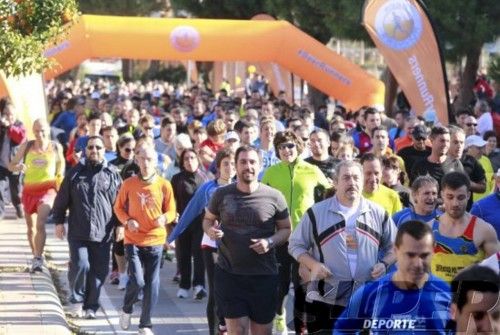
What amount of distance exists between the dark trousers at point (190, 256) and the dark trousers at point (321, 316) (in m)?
5.77

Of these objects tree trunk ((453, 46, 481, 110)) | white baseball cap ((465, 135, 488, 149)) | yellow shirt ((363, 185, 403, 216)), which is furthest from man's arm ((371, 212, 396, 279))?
tree trunk ((453, 46, 481, 110))

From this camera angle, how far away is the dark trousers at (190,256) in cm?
1352

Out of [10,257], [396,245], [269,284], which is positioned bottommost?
[10,257]

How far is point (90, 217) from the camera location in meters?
12.4

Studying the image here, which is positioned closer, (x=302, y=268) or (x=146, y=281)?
(x=302, y=268)

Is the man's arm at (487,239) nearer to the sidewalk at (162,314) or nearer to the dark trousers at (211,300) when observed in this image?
the dark trousers at (211,300)

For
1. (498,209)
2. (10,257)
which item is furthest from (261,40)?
(498,209)

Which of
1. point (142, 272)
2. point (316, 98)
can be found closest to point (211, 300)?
point (142, 272)

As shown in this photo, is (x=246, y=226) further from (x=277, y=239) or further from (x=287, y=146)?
(x=287, y=146)

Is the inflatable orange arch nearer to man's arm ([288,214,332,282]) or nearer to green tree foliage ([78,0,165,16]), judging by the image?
man's arm ([288,214,332,282])

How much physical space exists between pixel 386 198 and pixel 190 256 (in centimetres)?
382

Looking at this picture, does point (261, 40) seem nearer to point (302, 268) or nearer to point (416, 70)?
point (416, 70)

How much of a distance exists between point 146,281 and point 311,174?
1.72m

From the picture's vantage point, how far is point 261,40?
86.4ft
